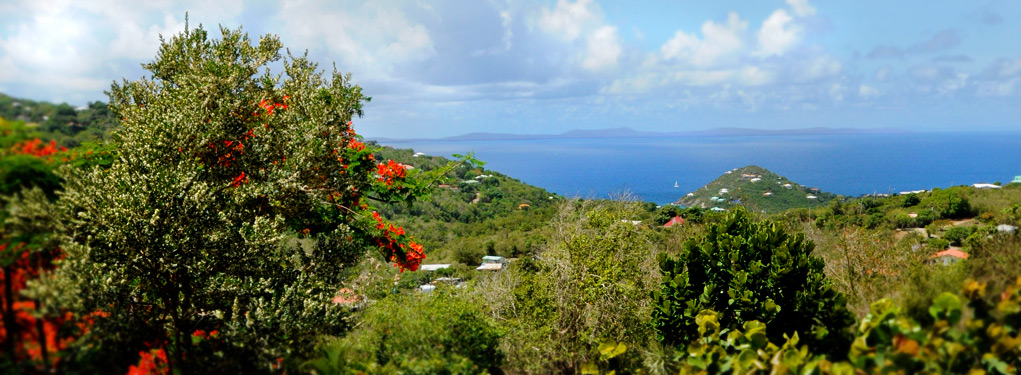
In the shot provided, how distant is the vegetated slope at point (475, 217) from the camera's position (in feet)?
138

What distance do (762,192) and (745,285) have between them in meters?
70.5

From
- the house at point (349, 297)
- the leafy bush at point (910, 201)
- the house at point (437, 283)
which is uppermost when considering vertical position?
the house at point (349, 297)

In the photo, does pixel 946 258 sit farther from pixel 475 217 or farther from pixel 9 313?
pixel 475 217

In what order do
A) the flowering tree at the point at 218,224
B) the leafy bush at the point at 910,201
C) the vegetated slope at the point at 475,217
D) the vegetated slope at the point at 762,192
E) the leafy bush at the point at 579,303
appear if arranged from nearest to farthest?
the flowering tree at the point at 218,224, the leafy bush at the point at 579,303, the leafy bush at the point at 910,201, the vegetated slope at the point at 475,217, the vegetated slope at the point at 762,192

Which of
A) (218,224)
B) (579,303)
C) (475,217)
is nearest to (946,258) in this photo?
(579,303)

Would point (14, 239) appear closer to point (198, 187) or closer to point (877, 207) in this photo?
point (198, 187)

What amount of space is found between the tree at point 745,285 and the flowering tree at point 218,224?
16.2ft

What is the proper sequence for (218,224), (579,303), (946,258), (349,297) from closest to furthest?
(218,224) < (349,297) < (579,303) < (946,258)

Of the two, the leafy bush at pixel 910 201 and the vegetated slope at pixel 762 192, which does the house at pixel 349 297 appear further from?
the vegetated slope at pixel 762 192

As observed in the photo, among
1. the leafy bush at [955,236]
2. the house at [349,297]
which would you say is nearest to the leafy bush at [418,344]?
the house at [349,297]

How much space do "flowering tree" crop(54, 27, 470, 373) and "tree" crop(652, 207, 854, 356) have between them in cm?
495

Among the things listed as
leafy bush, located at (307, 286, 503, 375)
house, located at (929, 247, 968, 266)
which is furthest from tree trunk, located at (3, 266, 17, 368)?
house, located at (929, 247, 968, 266)

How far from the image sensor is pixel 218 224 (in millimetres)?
5258

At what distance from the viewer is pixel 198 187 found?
5.05 m
